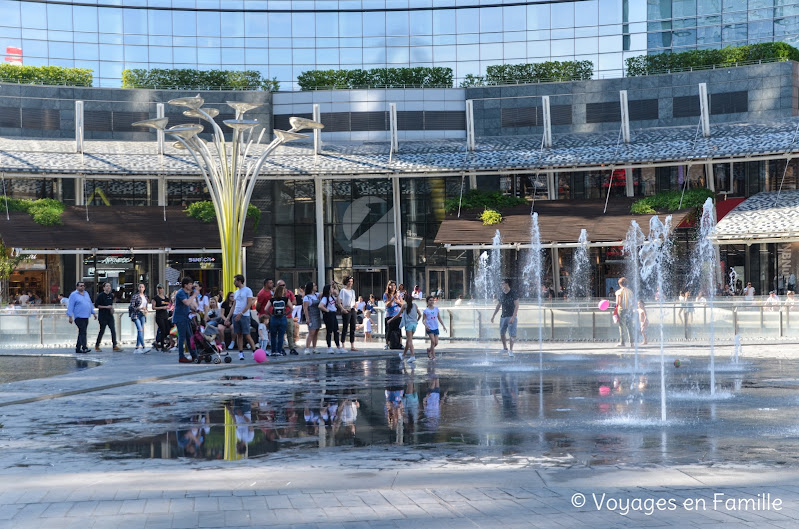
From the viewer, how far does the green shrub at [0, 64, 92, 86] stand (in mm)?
47156

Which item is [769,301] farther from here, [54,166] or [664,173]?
[54,166]

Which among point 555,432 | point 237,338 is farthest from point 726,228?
point 555,432

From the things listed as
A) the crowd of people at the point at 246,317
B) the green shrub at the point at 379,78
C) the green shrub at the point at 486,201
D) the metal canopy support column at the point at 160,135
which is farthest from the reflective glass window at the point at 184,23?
the crowd of people at the point at 246,317

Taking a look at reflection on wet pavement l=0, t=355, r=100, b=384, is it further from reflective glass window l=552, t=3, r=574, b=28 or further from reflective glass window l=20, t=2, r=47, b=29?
reflective glass window l=552, t=3, r=574, b=28

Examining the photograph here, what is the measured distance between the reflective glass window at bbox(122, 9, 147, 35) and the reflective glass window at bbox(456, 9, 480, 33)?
1726 cm

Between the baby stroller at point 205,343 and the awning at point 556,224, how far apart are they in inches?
781

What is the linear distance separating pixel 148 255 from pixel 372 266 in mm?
10261

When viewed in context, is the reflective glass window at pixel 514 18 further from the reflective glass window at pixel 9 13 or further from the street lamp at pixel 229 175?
the reflective glass window at pixel 9 13

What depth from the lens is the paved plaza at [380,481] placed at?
661 cm

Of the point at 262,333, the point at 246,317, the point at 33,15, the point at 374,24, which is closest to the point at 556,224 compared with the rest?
the point at 262,333

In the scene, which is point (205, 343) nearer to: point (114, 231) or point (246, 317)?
point (246, 317)

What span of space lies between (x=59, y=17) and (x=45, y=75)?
5.26 meters

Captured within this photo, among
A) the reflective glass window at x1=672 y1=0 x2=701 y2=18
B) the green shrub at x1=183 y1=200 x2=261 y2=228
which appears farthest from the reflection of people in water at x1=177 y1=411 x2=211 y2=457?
the reflective glass window at x1=672 y1=0 x2=701 y2=18

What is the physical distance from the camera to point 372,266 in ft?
149
